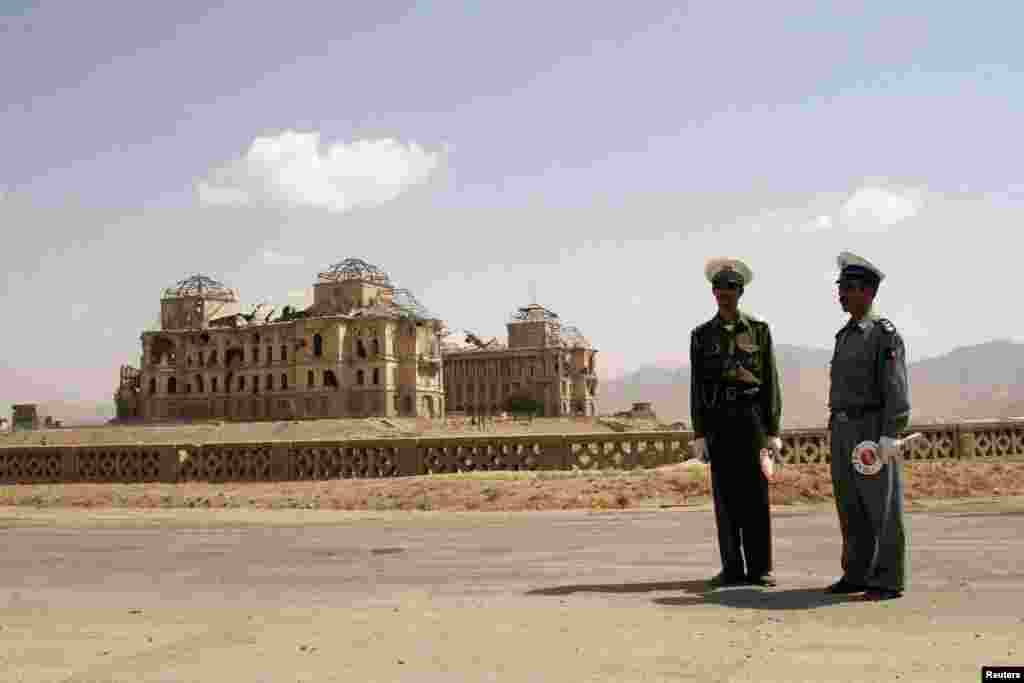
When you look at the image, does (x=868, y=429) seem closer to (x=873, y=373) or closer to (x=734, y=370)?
(x=873, y=373)

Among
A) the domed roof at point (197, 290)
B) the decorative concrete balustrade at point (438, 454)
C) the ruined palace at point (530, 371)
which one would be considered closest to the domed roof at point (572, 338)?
the ruined palace at point (530, 371)

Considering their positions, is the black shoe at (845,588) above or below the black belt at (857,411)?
below

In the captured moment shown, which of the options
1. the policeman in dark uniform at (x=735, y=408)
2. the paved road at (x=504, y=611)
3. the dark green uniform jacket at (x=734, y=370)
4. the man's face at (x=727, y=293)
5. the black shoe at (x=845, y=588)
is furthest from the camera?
the man's face at (x=727, y=293)

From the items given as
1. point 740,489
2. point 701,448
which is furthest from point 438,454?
point 740,489

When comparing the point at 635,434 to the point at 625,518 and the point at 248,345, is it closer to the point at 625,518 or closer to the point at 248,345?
the point at 625,518

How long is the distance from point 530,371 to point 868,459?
11864 centimetres

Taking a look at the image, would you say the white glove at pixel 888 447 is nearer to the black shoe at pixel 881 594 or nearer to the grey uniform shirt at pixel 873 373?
the grey uniform shirt at pixel 873 373

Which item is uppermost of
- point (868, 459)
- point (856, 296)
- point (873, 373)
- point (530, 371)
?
point (530, 371)

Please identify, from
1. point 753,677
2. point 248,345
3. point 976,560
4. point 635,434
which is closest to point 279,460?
point 635,434

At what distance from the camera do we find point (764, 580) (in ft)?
24.4

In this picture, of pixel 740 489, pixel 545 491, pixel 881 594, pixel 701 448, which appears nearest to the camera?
pixel 881 594

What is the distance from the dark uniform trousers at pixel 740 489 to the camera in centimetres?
754

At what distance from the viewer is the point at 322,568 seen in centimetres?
928

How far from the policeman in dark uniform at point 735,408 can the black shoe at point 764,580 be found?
0.08 m
